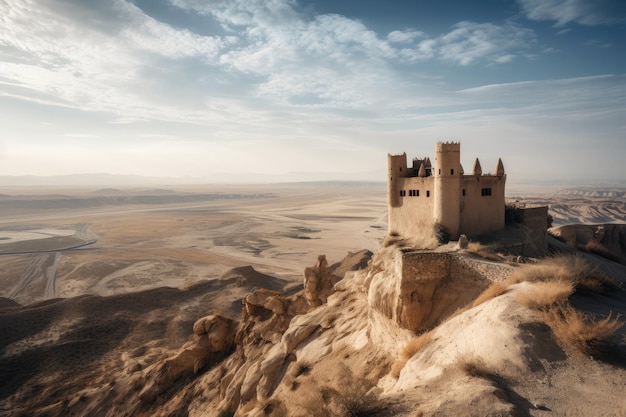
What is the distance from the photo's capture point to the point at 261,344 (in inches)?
774

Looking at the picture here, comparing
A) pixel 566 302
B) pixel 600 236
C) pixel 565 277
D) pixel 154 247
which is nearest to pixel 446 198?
pixel 565 277

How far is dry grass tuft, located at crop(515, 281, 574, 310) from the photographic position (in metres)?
8.60

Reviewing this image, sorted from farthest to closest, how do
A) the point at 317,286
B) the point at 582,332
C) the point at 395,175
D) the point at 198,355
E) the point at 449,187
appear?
the point at 395,175 → the point at 317,286 → the point at 198,355 → the point at 449,187 → the point at 582,332

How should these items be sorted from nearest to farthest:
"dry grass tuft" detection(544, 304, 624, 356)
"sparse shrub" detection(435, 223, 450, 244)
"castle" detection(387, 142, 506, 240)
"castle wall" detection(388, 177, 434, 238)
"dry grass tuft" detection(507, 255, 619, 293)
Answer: "dry grass tuft" detection(544, 304, 624, 356), "dry grass tuft" detection(507, 255, 619, 293), "sparse shrub" detection(435, 223, 450, 244), "castle" detection(387, 142, 506, 240), "castle wall" detection(388, 177, 434, 238)

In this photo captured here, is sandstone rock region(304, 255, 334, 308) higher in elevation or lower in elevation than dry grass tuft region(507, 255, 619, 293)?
lower

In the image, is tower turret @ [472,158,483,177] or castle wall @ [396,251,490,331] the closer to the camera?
castle wall @ [396,251,490,331]

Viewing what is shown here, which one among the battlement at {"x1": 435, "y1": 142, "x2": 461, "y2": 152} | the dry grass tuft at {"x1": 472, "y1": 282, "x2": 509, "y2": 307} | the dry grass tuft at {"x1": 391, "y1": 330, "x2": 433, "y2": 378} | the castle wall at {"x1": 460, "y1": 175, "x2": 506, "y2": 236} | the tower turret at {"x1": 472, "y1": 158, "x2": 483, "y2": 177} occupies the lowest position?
the dry grass tuft at {"x1": 391, "y1": 330, "x2": 433, "y2": 378}

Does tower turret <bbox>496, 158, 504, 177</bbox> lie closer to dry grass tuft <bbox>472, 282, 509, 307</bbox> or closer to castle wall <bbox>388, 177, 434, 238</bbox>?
castle wall <bbox>388, 177, 434, 238</bbox>

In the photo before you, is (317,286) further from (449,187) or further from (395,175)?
(449,187)

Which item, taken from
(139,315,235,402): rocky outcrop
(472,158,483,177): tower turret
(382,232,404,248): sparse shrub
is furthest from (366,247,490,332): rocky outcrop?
(139,315,235,402): rocky outcrop

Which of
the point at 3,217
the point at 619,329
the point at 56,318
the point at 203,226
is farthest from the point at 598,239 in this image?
the point at 3,217

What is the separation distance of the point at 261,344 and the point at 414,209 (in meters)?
12.9

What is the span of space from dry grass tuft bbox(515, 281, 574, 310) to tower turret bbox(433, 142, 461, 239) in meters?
11.4

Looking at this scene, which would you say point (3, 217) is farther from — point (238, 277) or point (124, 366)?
point (124, 366)
